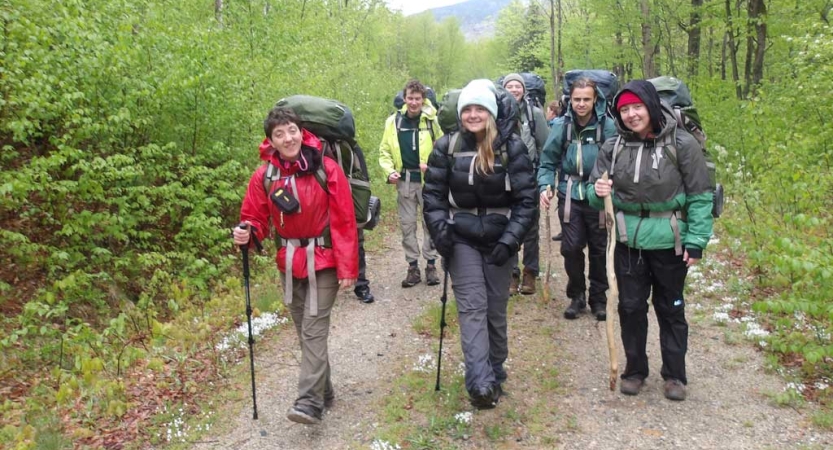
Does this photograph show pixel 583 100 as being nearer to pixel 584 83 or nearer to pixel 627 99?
pixel 584 83

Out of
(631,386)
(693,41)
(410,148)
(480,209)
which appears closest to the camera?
(480,209)

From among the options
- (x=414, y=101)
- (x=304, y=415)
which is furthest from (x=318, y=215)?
(x=414, y=101)

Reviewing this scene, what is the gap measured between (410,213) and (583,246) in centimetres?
251

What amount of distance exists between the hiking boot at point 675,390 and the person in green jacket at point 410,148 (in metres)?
3.59

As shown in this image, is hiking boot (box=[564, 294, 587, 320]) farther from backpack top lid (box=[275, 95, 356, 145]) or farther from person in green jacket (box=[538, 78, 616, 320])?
backpack top lid (box=[275, 95, 356, 145])

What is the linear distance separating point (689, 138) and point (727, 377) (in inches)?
90.4

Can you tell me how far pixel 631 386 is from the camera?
4.71 meters

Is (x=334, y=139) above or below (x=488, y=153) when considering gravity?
above

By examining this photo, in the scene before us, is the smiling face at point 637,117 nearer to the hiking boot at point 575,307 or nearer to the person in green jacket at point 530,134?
the person in green jacket at point 530,134

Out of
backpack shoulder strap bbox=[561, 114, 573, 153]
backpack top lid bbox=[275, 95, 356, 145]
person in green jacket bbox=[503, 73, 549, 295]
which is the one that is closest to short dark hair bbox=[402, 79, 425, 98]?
person in green jacket bbox=[503, 73, 549, 295]

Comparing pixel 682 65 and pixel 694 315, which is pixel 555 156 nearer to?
pixel 694 315

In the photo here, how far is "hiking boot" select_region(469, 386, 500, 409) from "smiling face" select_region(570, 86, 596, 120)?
9.56ft

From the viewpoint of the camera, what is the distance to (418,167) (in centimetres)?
750

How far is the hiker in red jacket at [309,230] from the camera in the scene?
414 centimetres
